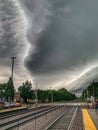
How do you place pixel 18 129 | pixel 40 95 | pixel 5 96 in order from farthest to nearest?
pixel 40 95
pixel 5 96
pixel 18 129

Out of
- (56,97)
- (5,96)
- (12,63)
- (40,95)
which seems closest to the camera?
(12,63)

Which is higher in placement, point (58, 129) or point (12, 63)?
point (12, 63)

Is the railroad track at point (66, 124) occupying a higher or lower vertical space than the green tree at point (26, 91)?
lower

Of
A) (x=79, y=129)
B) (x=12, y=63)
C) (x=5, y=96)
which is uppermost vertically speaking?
(x=12, y=63)

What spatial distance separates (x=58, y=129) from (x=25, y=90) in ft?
317

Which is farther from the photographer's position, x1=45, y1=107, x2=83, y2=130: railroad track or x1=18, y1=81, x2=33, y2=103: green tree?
x1=18, y1=81, x2=33, y2=103: green tree

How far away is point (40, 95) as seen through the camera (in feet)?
488

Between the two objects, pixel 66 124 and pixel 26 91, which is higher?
pixel 26 91

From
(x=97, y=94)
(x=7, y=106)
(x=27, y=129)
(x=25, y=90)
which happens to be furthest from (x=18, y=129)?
(x=97, y=94)

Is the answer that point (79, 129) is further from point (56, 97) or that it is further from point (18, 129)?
point (56, 97)

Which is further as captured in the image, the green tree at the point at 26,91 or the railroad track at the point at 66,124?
the green tree at the point at 26,91

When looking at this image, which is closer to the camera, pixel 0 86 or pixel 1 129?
pixel 1 129

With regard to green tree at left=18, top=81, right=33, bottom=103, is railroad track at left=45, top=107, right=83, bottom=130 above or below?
below

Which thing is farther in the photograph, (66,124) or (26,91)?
(26,91)
